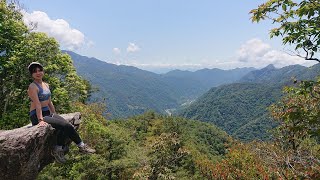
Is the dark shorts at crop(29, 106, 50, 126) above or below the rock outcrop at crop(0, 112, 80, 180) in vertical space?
above

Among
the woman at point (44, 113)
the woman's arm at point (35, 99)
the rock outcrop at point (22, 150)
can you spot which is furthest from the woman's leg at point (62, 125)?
the woman's arm at point (35, 99)

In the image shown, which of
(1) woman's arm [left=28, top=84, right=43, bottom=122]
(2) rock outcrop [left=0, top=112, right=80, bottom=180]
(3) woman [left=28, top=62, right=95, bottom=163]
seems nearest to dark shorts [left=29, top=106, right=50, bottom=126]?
(3) woman [left=28, top=62, right=95, bottom=163]

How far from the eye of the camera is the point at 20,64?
20438 mm

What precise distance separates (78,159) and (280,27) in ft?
70.0

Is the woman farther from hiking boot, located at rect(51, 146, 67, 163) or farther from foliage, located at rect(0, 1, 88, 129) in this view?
foliage, located at rect(0, 1, 88, 129)

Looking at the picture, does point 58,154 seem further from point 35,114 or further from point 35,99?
point 35,99

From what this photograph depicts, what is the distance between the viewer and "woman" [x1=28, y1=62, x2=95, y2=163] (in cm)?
988

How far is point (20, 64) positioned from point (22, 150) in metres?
12.3

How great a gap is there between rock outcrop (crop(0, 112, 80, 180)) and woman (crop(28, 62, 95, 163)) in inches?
11.0

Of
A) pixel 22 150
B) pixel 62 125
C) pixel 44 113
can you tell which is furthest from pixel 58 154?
pixel 44 113

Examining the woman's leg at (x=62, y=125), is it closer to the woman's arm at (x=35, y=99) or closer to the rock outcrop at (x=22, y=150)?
the rock outcrop at (x=22, y=150)

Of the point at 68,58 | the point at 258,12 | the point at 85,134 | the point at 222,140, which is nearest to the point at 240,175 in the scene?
the point at 85,134

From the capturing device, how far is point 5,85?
69.7ft

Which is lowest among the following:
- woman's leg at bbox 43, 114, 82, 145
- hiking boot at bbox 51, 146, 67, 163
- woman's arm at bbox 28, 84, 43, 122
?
hiking boot at bbox 51, 146, 67, 163
